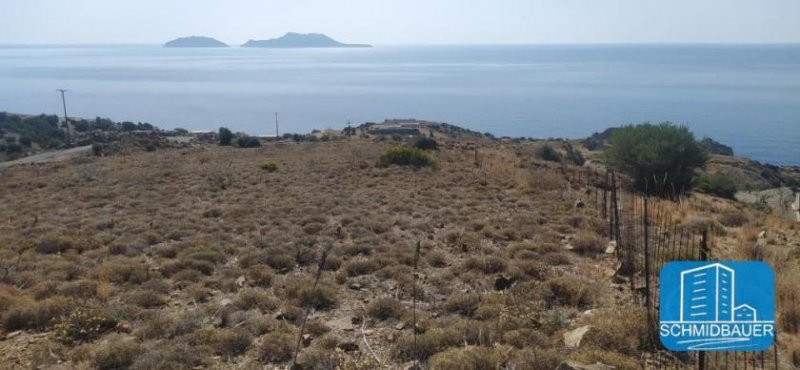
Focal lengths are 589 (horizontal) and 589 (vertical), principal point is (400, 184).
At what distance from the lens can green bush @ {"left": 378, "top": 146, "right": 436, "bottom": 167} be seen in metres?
22.1

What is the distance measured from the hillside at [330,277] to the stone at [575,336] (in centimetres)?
5

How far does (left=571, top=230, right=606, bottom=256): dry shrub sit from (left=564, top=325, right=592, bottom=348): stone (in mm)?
3777

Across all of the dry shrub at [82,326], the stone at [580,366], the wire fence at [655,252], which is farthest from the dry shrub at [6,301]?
the wire fence at [655,252]

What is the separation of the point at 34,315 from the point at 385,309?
3.98m

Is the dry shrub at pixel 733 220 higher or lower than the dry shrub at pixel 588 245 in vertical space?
lower

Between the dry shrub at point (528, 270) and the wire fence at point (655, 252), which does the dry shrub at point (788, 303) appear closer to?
the wire fence at point (655, 252)

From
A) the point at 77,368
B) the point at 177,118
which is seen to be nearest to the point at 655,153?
the point at 77,368

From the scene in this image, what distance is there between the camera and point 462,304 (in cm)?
690

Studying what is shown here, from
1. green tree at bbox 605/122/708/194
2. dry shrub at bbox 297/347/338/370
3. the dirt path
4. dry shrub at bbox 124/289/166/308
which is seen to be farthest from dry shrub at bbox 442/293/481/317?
the dirt path

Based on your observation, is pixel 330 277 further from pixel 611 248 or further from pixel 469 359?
pixel 611 248

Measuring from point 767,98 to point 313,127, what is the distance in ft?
277

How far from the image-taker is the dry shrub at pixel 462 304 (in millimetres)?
6785

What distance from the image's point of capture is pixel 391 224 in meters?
11.8

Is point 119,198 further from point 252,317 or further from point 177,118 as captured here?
point 177,118
